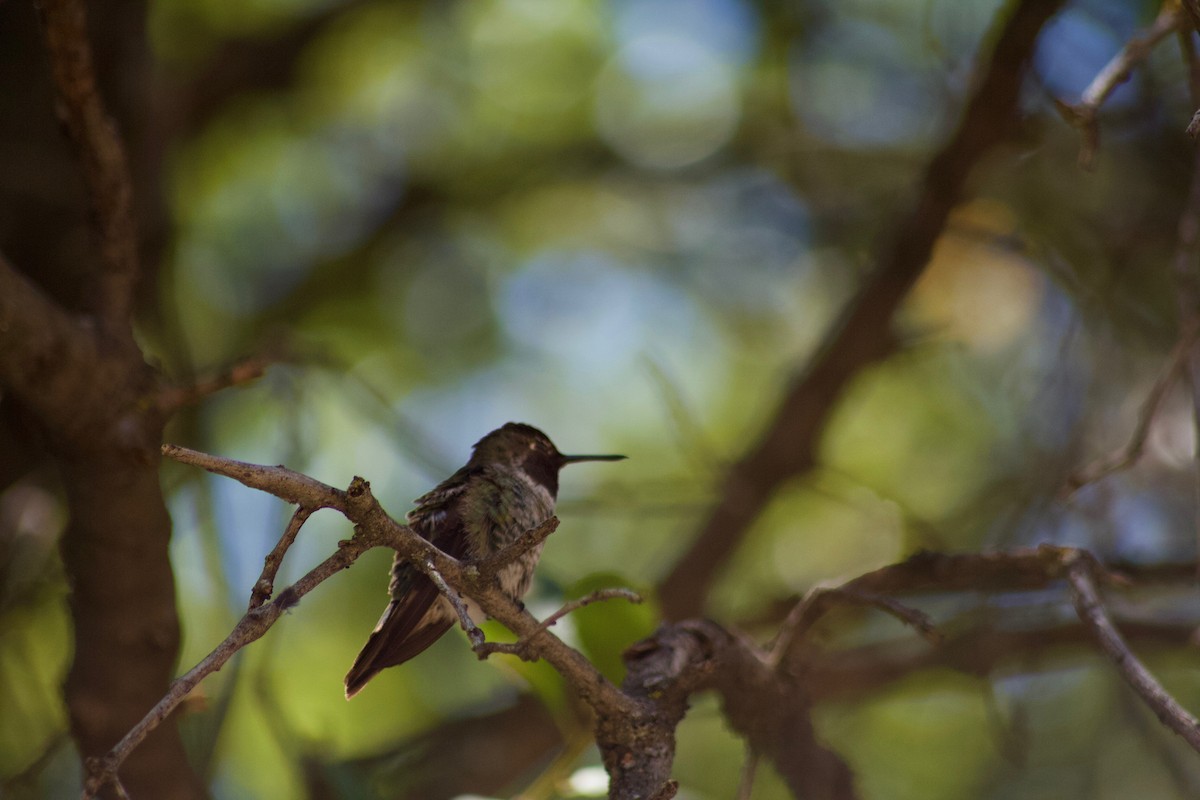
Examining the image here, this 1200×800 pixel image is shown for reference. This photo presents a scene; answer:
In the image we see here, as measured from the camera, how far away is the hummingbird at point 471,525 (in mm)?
2623

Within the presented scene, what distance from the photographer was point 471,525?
315cm

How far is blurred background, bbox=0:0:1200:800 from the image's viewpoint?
4.23 m

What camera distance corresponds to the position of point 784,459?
465 cm

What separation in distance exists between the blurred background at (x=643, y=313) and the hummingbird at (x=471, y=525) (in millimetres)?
343

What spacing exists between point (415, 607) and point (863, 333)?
2463 mm

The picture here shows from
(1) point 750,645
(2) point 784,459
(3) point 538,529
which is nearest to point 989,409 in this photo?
(2) point 784,459

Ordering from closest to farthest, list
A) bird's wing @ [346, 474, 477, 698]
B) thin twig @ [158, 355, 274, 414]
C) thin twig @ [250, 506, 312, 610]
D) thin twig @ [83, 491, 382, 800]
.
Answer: thin twig @ [83, 491, 382, 800] → thin twig @ [250, 506, 312, 610] → bird's wing @ [346, 474, 477, 698] → thin twig @ [158, 355, 274, 414]

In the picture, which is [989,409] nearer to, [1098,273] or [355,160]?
[1098,273]

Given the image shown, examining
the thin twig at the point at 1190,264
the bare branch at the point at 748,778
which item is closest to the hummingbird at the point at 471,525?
the bare branch at the point at 748,778

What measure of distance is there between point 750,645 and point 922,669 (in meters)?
1.80

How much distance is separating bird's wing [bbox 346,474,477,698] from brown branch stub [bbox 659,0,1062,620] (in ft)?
5.25

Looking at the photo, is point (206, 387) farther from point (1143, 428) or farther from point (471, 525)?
point (1143, 428)

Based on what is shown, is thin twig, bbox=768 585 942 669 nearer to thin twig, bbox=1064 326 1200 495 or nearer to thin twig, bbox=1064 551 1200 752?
thin twig, bbox=1064 551 1200 752

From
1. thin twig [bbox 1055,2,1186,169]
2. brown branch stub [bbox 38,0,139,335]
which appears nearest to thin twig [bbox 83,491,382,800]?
brown branch stub [bbox 38,0,139,335]
